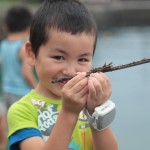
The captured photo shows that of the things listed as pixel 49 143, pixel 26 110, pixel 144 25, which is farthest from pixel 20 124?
pixel 144 25

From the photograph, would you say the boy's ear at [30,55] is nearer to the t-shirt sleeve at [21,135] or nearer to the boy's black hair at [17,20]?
the t-shirt sleeve at [21,135]

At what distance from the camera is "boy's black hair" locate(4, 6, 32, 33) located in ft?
17.0

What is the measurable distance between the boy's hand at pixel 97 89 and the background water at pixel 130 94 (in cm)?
19

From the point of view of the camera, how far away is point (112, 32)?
18859 millimetres

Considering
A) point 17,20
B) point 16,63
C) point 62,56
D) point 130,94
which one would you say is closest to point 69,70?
point 62,56

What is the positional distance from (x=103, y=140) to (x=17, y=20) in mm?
3379

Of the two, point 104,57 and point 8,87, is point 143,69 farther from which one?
point 8,87

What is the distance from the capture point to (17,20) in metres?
5.21

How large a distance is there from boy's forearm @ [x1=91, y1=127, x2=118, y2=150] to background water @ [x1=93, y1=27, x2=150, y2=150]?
0.25m

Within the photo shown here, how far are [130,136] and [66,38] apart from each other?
3.77 meters

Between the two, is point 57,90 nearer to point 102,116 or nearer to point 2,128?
point 102,116

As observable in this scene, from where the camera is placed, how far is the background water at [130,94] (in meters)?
5.57

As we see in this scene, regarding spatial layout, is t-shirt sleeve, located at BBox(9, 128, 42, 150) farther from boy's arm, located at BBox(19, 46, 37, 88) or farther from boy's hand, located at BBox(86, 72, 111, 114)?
boy's arm, located at BBox(19, 46, 37, 88)

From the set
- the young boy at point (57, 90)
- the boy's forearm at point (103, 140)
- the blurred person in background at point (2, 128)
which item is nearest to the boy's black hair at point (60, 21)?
the young boy at point (57, 90)
